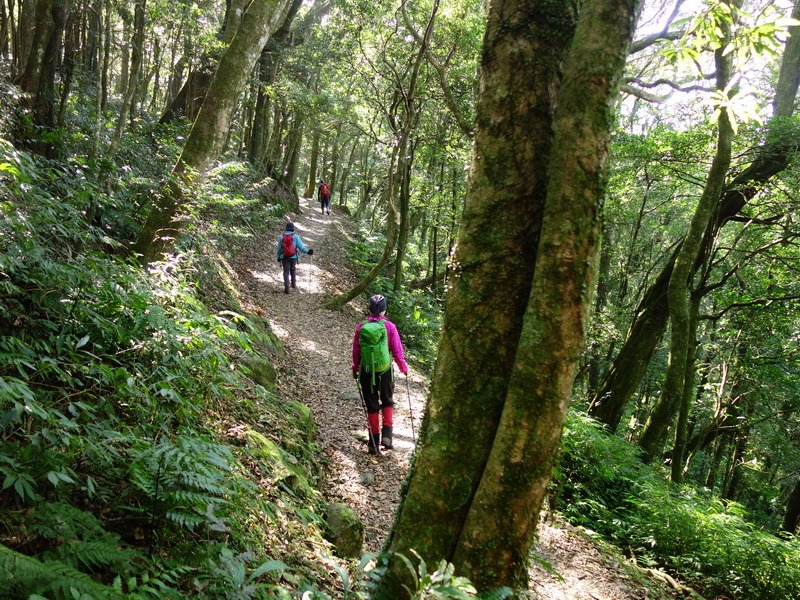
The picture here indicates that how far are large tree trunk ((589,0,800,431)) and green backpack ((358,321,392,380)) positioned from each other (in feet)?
21.2

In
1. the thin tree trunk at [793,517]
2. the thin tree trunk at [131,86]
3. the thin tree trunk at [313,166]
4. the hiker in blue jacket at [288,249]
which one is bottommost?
the thin tree trunk at [793,517]

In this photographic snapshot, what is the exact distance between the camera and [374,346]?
6.00 metres

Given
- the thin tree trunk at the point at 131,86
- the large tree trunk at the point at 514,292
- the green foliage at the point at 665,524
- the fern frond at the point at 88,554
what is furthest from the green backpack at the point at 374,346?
the thin tree trunk at the point at 131,86

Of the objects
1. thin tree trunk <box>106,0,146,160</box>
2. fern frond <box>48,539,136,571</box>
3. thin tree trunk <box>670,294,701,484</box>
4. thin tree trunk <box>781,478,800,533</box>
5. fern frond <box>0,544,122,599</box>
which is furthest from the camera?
thin tree trunk <box>781,478,800,533</box>

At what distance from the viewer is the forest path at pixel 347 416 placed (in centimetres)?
510

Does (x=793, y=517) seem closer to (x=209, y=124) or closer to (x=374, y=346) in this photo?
(x=374, y=346)


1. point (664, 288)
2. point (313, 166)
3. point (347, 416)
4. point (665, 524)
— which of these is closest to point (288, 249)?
point (347, 416)

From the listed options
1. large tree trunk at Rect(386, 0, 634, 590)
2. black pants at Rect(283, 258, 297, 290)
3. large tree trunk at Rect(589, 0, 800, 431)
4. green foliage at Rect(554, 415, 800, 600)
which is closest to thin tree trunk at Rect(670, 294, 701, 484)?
green foliage at Rect(554, 415, 800, 600)

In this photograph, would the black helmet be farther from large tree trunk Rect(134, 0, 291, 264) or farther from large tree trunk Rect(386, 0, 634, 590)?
large tree trunk Rect(386, 0, 634, 590)

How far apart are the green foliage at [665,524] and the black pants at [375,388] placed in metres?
2.48

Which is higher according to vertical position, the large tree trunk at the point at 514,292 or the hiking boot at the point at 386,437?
the large tree trunk at the point at 514,292

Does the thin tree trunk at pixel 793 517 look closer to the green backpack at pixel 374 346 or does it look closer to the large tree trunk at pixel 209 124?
the green backpack at pixel 374 346

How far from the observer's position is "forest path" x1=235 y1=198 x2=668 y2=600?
5.10 m

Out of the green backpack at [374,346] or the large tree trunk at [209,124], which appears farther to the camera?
the large tree trunk at [209,124]
